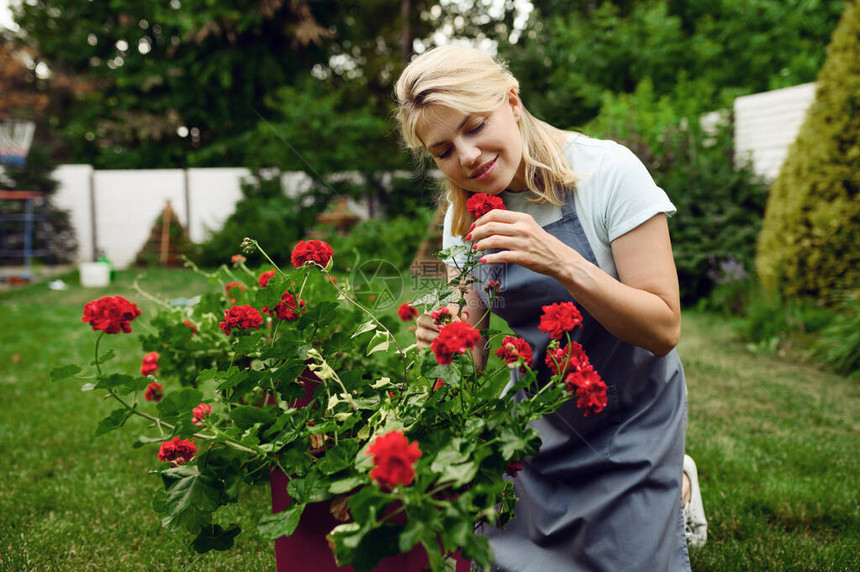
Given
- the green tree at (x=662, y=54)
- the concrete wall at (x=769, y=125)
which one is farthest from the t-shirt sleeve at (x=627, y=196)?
the green tree at (x=662, y=54)

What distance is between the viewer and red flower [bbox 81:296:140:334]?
1.27 m

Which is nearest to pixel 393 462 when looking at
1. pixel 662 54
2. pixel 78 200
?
pixel 662 54

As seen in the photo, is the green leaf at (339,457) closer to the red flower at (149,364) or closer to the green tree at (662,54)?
the red flower at (149,364)

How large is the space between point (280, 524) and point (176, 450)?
31cm

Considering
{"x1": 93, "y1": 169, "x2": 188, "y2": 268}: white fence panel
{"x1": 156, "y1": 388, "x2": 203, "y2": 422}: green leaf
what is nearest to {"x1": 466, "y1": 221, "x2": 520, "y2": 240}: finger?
{"x1": 156, "y1": 388, "x2": 203, "y2": 422}: green leaf

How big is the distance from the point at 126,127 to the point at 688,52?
12212mm

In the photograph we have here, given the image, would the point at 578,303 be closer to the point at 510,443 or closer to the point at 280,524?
the point at 510,443

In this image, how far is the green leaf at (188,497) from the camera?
102cm

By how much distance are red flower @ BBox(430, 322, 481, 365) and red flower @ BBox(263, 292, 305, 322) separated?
407 mm

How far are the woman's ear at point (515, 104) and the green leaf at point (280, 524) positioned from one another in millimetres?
1112

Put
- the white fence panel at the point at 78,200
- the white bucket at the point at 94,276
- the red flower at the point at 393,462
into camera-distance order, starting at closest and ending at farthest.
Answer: the red flower at the point at 393,462 → the white bucket at the point at 94,276 → the white fence panel at the point at 78,200

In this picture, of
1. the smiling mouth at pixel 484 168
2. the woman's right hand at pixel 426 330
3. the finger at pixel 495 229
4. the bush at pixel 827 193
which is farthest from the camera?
the bush at pixel 827 193

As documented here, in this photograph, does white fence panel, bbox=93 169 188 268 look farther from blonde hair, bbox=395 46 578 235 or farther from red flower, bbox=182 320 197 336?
blonde hair, bbox=395 46 578 235

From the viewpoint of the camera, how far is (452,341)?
935mm
